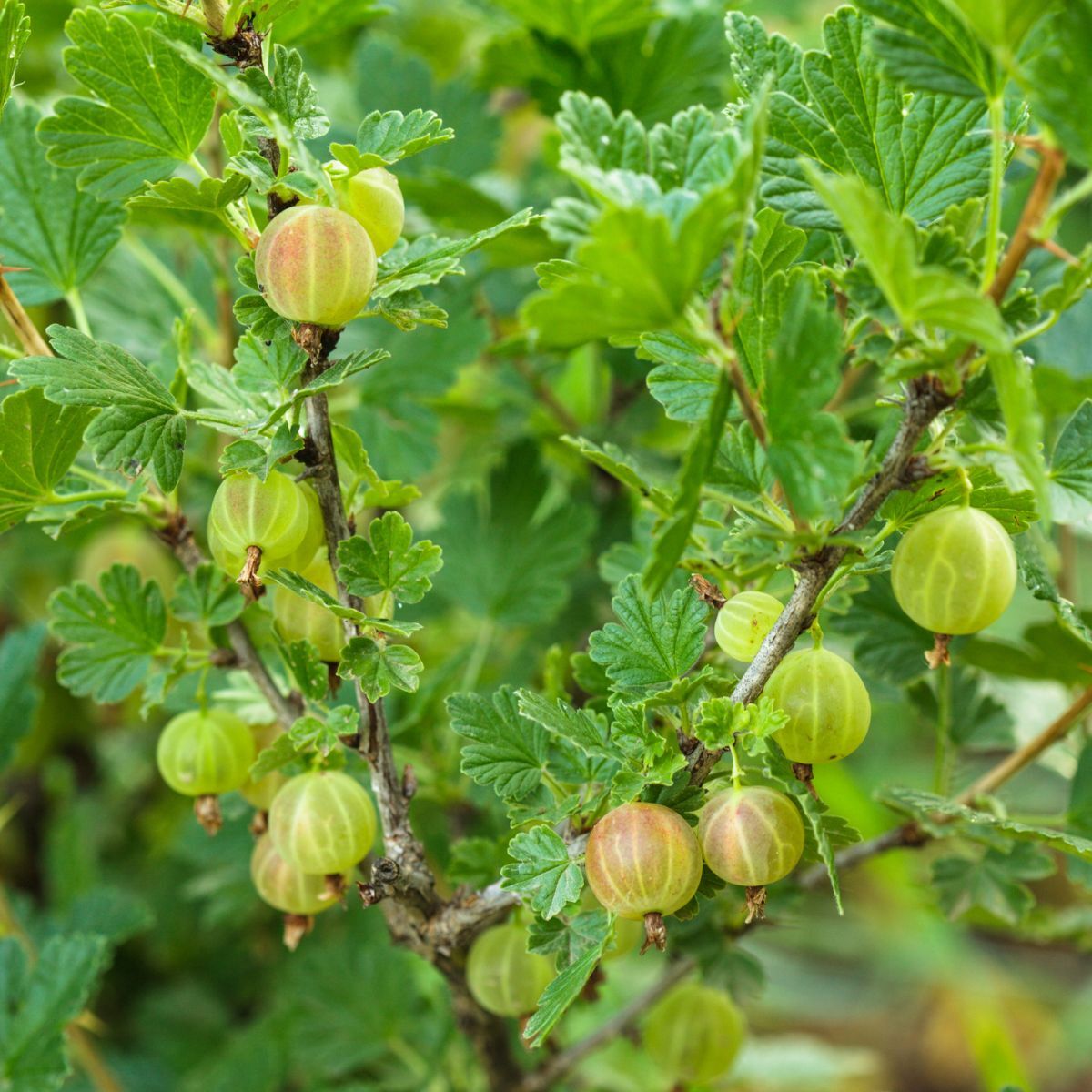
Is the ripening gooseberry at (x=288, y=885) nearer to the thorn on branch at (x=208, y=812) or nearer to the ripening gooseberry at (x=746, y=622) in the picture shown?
the thorn on branch at (x=208, y=812)

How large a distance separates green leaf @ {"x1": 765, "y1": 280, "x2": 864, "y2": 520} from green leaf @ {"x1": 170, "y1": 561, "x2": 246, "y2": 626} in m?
0.35

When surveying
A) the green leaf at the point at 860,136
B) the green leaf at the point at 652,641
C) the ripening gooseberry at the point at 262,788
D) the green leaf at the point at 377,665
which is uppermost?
the green leaf at the point at 860,136

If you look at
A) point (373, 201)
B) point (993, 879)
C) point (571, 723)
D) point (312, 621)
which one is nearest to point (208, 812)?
point (312, 621)

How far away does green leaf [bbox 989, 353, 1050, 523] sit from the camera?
0.37m

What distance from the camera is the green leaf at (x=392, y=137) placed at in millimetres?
494

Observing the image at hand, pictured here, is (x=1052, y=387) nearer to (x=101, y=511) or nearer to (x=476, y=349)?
(x=476, y=349)

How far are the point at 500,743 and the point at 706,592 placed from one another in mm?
132

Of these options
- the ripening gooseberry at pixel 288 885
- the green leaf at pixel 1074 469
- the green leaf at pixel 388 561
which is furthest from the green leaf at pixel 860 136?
the ripening gooseberry at pixel 288 885

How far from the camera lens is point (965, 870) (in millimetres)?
719

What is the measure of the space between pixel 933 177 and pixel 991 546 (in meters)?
0.19

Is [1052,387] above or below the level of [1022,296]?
below

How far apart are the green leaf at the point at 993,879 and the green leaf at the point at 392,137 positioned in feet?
1.79

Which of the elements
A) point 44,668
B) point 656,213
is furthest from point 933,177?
point 44,668

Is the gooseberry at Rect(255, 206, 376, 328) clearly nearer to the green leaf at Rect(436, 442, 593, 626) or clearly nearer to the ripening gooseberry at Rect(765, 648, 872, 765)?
the ripening gooseberry at Rect(765, 648, 872, 765)
